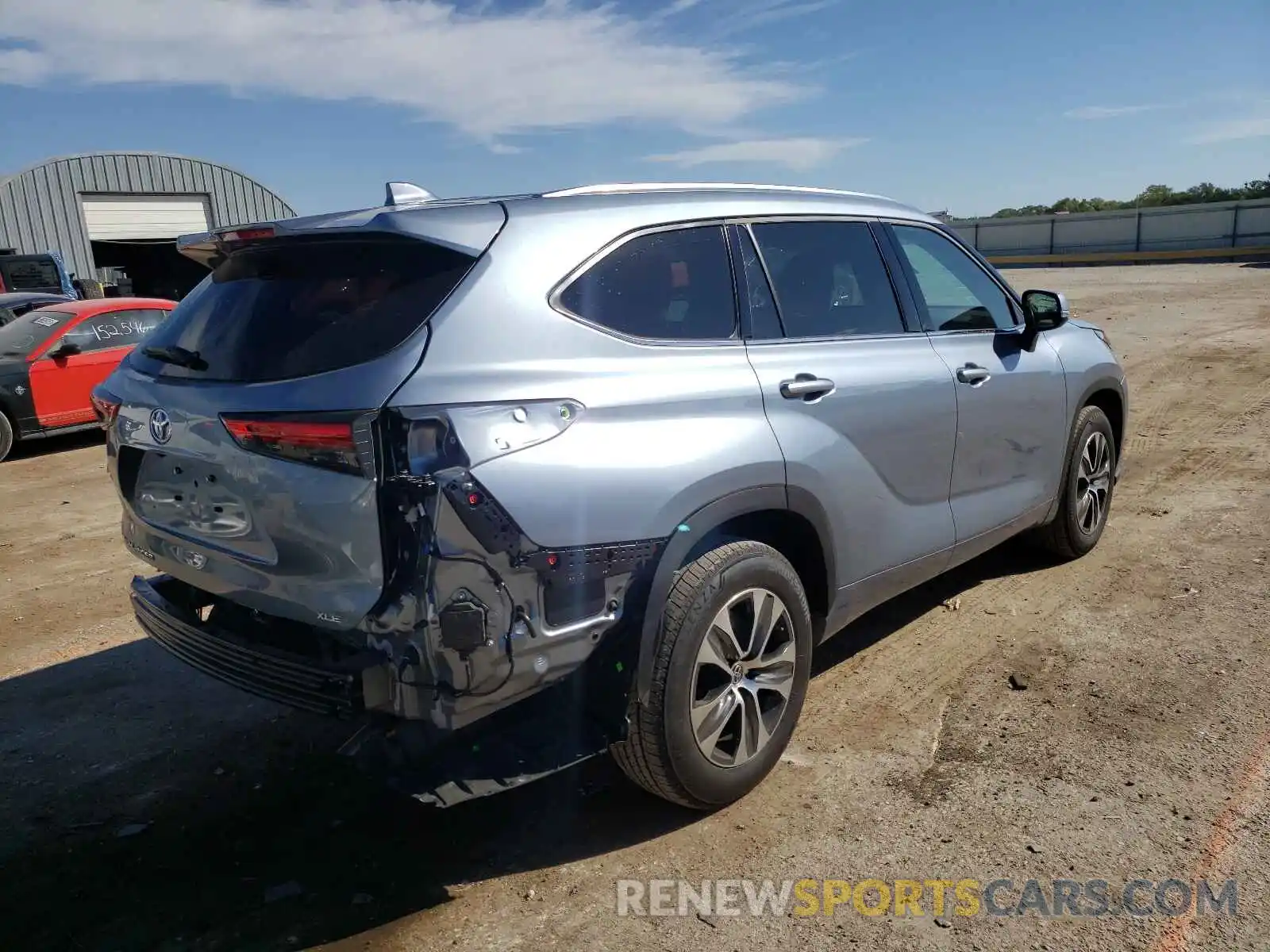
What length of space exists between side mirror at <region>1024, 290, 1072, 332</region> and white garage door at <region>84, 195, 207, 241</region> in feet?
101

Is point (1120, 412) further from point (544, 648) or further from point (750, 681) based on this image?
point (544, 648)

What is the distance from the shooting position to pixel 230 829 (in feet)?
10.7

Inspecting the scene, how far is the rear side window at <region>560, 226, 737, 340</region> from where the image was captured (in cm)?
292

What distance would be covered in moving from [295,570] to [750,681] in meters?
1.47

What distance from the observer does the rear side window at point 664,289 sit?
292 cm

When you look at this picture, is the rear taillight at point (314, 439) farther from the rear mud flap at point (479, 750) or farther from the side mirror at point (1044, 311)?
the side mirror at point (1044, 311)

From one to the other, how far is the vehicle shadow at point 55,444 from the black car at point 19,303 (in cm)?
140

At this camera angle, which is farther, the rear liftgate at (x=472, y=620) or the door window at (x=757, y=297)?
the door window at (x=757, y=297)

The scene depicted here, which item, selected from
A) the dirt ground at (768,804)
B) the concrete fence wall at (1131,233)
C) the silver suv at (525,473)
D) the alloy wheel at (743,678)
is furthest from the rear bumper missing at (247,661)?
the concrete fence wall at (1131,233)

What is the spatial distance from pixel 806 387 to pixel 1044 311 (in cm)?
205

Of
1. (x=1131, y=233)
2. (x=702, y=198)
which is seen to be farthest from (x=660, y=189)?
(x=1131, y=233)

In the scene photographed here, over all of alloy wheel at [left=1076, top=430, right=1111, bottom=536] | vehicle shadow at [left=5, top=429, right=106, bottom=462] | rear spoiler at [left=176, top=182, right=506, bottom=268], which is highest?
rear spoiler at [left=176, top=182, right=506, bottom=268]

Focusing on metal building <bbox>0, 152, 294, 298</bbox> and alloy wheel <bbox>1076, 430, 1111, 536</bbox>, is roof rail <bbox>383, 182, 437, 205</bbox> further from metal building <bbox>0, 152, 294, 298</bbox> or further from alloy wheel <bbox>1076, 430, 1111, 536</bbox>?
metal building <bbox>0, 152, 294, 298</bbox>

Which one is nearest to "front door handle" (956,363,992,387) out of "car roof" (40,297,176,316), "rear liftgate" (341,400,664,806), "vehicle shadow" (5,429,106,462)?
"rear liftgate" (341,400,664,806)
